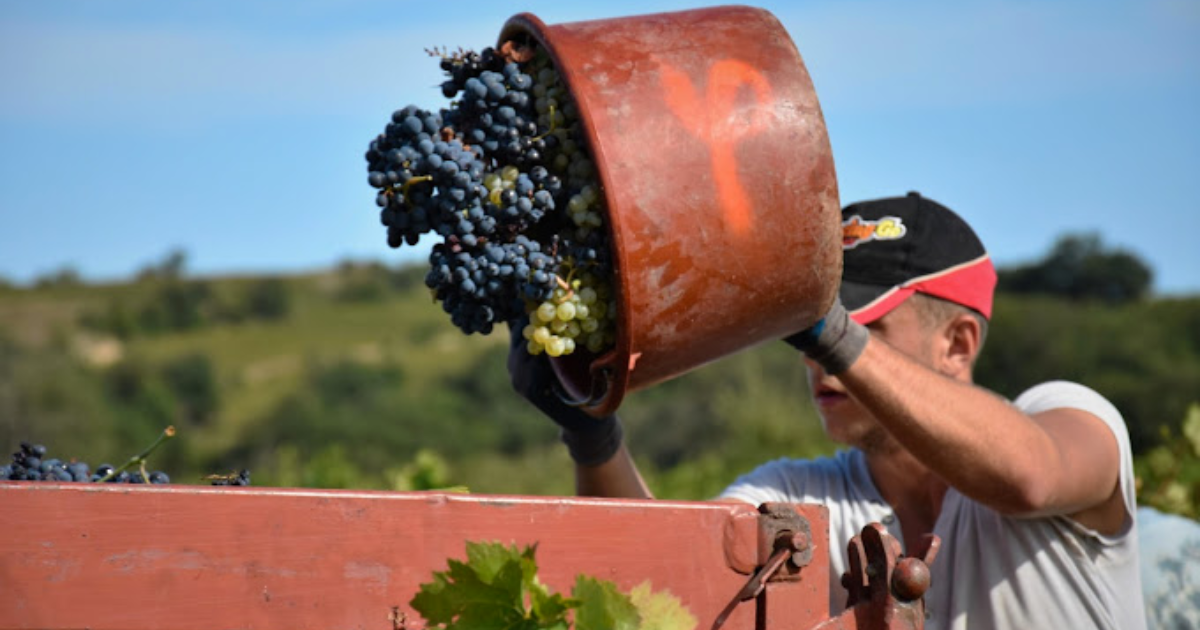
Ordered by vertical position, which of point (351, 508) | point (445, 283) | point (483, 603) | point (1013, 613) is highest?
point (445, 283)

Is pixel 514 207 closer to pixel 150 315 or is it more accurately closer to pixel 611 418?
pixel 611 418

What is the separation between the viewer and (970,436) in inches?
106

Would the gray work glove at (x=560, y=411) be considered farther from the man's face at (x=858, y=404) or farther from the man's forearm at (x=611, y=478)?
the man's face at (x=858, y=404)

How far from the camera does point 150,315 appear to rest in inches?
2837

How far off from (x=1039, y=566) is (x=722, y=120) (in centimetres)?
135

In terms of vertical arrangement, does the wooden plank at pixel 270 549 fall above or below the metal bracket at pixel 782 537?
above

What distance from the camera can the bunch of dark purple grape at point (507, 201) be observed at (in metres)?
2.24

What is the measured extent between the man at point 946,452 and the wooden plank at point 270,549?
2.58 ft

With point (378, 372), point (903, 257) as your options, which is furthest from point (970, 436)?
point (378, 372)

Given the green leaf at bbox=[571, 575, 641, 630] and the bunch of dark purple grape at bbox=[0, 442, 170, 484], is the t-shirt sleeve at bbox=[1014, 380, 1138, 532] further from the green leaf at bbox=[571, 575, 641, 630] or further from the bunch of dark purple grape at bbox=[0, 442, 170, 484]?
the bunch of dark purple grape at bbox=[0, 442, 170, 484]

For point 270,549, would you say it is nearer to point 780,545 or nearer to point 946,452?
point 780,545

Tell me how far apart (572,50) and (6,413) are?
53.4m

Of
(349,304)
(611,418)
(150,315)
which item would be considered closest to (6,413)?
(150,315)

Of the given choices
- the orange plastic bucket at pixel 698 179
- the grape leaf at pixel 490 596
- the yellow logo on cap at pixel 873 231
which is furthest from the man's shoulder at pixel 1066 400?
the grape leaf at pixel 490 596
